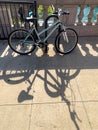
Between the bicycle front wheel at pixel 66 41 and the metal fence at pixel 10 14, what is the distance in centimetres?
97

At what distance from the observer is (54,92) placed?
3246mm

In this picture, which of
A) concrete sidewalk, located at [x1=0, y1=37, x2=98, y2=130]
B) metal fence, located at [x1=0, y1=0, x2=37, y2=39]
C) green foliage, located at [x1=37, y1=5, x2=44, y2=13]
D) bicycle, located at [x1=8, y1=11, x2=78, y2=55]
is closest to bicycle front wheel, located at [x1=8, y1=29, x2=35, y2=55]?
bicycle, located at [x1=8, y1=11, x2=78, y2=55]

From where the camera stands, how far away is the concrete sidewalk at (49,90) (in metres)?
2.69

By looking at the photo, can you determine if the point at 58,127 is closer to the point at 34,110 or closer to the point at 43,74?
the point at 34,110

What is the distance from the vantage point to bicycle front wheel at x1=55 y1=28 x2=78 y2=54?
13.8ft

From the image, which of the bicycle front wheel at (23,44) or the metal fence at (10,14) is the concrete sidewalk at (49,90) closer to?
the bicycle front wheel at (23,44)

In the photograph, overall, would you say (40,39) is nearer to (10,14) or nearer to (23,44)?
(23,44)

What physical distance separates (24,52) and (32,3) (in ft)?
4.54

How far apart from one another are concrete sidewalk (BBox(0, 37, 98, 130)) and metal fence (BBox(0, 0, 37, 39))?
0.80m

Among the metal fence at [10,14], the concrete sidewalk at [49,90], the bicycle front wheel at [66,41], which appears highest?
the metal fence at [10,14]

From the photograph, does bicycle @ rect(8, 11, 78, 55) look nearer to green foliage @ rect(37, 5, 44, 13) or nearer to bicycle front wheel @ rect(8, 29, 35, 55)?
bicycle front wheel @ rect(8, 29, 35, 55)

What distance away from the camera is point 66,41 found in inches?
184

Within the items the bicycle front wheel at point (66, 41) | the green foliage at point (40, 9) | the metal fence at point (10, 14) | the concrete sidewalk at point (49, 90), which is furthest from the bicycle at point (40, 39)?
the green foliage at point (40, 9)

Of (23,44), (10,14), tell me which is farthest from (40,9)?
(23,44)
